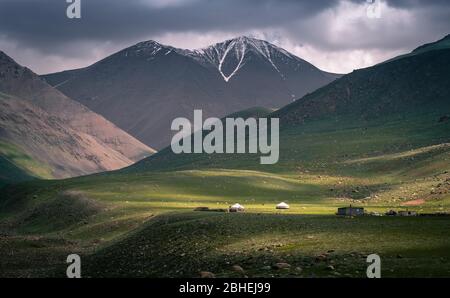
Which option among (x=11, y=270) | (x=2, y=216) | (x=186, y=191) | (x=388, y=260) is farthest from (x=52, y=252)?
(x=2, y=216)

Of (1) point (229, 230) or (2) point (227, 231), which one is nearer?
(2) point (227, 231)

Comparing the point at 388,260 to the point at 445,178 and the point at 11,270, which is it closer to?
the point at 11,270

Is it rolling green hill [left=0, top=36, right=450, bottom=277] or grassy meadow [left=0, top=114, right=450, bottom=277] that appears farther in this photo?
rolling green hill [left=0, top=36, right=450, bottom=277]

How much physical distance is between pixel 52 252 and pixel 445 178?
77.7 metres

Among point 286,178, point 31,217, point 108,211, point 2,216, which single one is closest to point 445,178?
point 286,178

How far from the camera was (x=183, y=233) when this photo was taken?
6556 centimetres

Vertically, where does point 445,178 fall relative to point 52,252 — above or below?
above

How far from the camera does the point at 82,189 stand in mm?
142500

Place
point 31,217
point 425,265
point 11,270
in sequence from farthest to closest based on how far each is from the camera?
point 31,217, point 11,270, point 425,265

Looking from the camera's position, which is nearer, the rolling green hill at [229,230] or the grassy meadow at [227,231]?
the grassy meadow at [227,231]

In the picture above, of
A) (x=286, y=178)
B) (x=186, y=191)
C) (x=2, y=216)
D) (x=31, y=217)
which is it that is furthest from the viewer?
(x=286, y=178)
